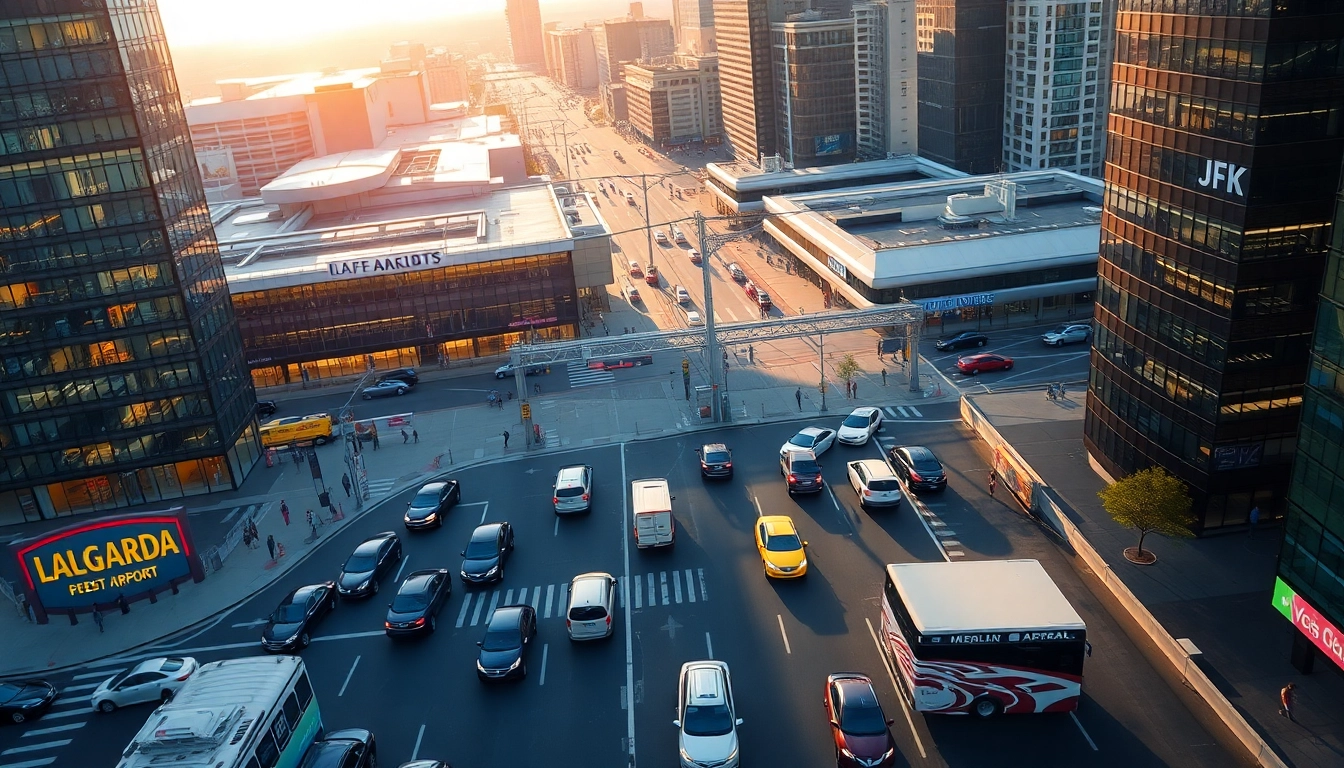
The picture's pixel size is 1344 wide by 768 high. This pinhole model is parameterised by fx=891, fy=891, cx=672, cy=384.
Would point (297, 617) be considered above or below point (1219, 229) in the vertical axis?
below

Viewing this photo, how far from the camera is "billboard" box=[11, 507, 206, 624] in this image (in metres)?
40.8

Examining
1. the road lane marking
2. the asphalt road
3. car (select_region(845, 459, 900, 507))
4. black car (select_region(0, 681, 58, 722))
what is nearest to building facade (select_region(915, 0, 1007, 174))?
the asphalt road

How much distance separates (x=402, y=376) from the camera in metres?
72.2

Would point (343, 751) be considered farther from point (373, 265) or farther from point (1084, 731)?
point (373, 265)

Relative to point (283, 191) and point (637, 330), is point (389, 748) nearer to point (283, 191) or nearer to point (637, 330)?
point (637, 330)

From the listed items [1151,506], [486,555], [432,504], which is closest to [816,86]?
[432,504]

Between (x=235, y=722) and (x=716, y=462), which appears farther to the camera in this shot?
(x=716, y=462)

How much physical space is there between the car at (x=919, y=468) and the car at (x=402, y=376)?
133 feet

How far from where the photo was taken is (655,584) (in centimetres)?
3956

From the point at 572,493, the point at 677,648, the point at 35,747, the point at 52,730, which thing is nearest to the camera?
the point at 35,747

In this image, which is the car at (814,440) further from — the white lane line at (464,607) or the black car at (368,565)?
the black car at (368,565)

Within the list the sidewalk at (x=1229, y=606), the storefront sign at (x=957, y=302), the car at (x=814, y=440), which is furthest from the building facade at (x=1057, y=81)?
the car at (x=814, y=440)

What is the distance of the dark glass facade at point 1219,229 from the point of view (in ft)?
106

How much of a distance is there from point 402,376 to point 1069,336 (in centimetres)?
5210
